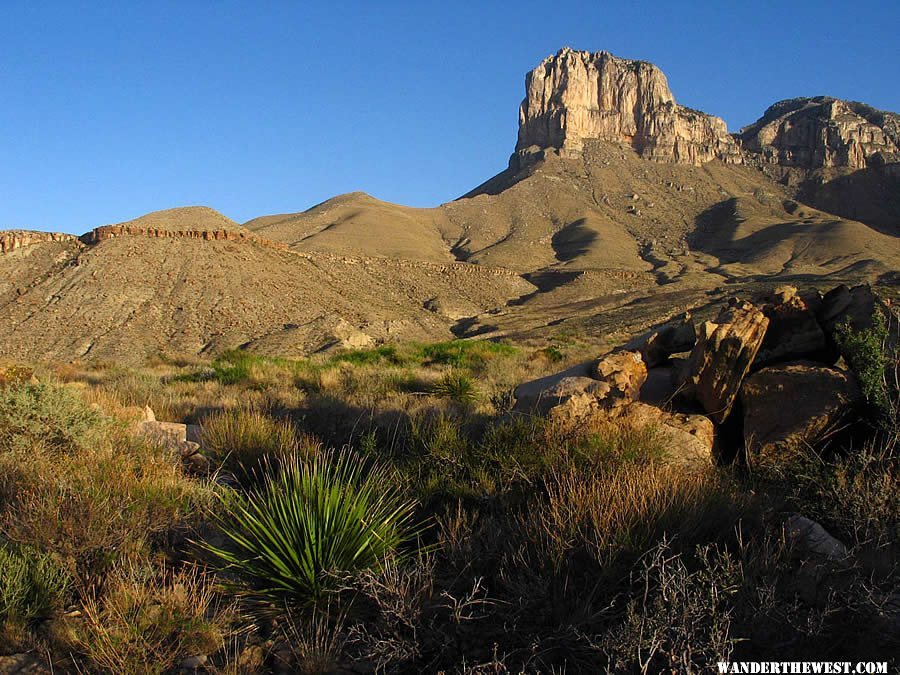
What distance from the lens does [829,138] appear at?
127 metres

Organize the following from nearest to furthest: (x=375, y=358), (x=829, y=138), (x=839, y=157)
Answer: (x=375, y=358) → (x=839, y=157) → (x=829, y=138)

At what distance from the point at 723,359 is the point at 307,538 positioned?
14.9ft

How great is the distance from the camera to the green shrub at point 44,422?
5996mm

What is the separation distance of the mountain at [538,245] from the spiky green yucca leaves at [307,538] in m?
26.7

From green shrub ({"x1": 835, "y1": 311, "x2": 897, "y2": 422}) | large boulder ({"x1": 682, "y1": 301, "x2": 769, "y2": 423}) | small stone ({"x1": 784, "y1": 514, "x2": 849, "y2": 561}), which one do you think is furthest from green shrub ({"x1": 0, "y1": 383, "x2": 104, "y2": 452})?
green shrub ({"x1": 835, "y1": 311, "x2": 897, "y2": 422})

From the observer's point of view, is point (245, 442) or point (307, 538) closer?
point (307, 538)

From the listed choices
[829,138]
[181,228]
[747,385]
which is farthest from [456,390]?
[829,138]

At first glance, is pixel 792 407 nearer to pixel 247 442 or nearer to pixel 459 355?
pixel 247 442

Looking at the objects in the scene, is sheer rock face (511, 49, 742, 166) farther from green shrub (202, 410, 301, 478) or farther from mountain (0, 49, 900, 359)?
green shrub (202, 410, 301, 478)

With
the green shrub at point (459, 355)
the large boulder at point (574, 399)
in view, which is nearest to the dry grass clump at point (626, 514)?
the large boulder at point (574, 399)

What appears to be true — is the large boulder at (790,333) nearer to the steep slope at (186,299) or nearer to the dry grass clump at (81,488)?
the dry grass clump at (81,488)

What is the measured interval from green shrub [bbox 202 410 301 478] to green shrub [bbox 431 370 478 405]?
11.3 ft

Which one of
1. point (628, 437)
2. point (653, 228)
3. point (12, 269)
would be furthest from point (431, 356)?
point (653, 228)

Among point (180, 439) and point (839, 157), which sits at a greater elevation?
point (839, 157)
